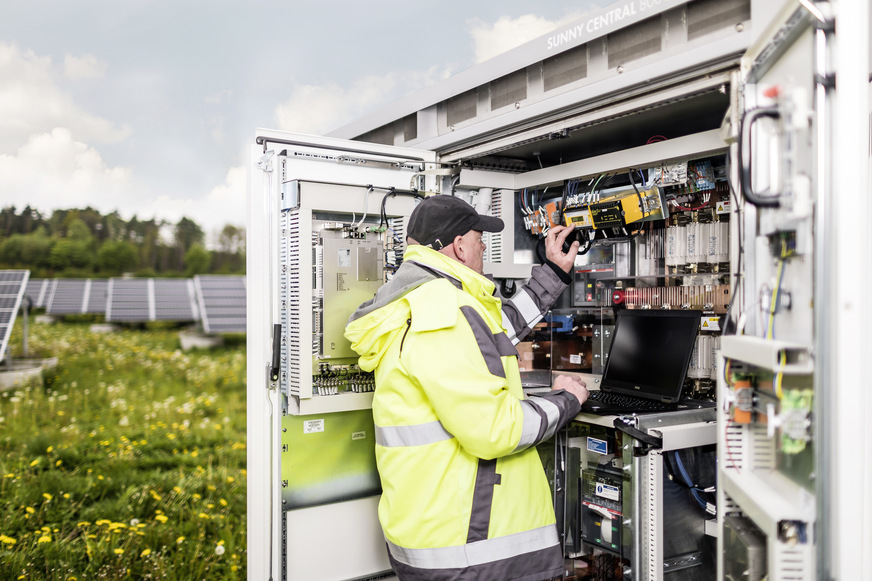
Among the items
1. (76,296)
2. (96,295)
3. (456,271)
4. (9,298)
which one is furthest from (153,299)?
(456,271)

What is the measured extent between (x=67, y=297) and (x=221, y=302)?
A: 1.70 meters

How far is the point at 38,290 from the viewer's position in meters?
6.87

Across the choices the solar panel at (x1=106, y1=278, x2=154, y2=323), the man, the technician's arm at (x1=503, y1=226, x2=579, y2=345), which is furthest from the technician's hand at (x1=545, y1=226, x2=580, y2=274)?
the solar panel at (x1=106, y1=278, x2=154, y2=323)

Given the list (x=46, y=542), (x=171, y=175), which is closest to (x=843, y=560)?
(x=46, y=542)

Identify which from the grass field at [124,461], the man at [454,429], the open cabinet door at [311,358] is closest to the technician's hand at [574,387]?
the man at [454,429]

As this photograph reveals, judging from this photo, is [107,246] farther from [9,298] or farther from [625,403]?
[625,403]

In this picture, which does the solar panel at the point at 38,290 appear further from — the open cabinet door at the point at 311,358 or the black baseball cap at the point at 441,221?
the black baseball cap at the point at 441,221

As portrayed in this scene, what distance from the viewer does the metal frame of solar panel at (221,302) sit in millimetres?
7090

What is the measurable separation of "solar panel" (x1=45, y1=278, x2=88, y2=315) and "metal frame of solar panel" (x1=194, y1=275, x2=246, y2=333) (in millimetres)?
1251

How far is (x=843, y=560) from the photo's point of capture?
1.08 meters

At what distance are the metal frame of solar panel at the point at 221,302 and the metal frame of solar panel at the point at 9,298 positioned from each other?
5.78 feet

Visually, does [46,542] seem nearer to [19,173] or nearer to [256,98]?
[19,173]

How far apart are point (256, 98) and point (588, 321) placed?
6007 mm

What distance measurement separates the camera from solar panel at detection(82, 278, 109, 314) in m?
7.08
